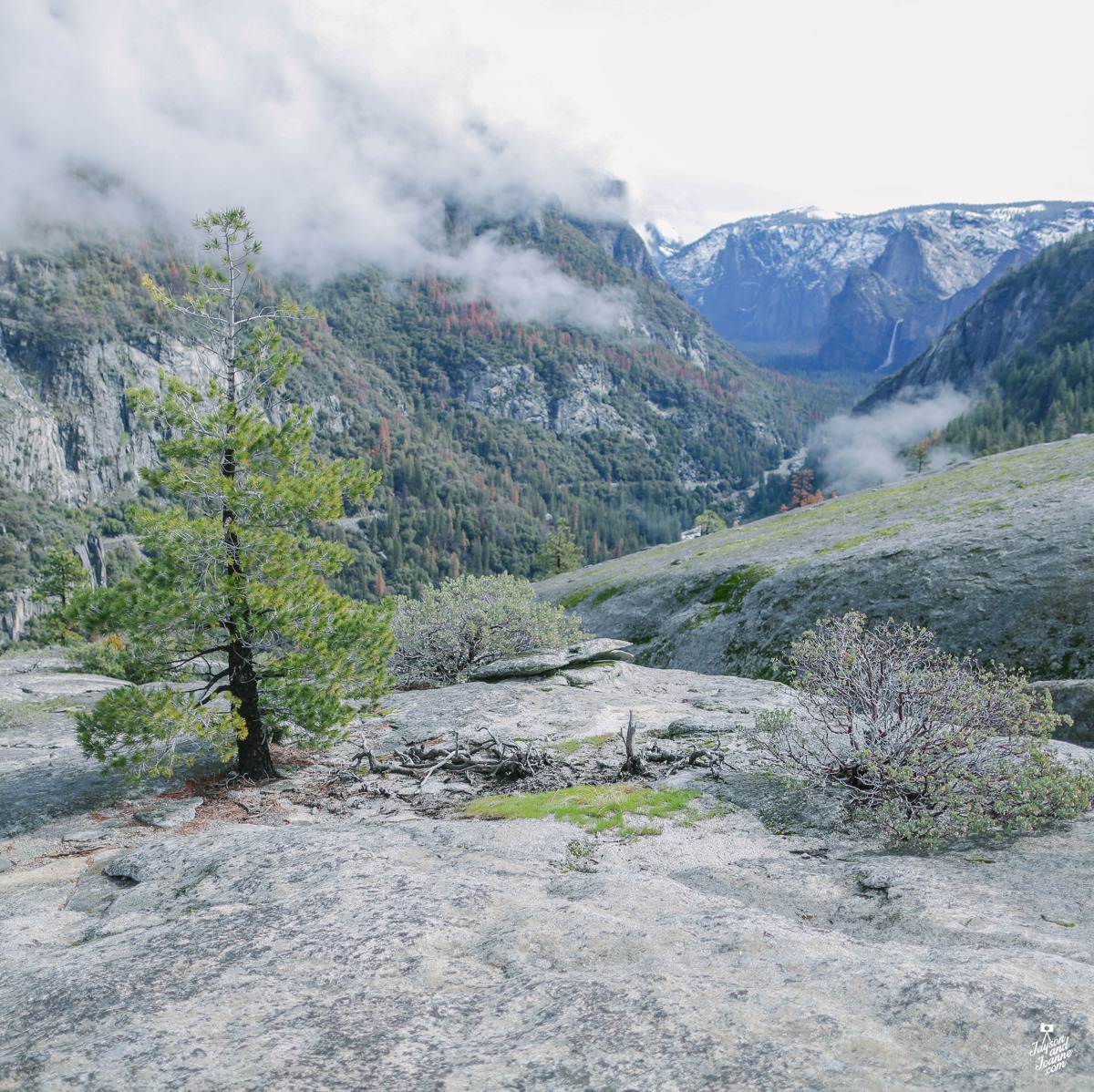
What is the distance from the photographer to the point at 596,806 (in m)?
12.7

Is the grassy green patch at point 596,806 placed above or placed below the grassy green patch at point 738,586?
below

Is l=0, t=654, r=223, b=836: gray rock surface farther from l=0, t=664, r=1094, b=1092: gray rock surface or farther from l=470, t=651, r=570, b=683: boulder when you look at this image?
l=470, t=651, r=570, b=683: boulder

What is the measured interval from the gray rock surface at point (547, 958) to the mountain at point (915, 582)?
39.1 ft

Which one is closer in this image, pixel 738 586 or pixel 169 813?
pixel 169 813

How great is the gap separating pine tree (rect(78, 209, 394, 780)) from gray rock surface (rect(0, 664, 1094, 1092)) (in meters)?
3.46

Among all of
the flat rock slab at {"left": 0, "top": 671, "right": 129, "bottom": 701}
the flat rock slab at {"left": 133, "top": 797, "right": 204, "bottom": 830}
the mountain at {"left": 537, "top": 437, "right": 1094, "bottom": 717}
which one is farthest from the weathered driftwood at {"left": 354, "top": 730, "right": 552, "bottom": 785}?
the flat rock slab at {"left": 0, "top": 671, "right": 129, "bottom": 701}

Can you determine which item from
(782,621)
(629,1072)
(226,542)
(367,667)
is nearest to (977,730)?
(629,1072)

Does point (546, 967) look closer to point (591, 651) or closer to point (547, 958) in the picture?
point (547, 958)

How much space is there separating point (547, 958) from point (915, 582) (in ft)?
105

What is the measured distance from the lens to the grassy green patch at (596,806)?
12016 millimetres

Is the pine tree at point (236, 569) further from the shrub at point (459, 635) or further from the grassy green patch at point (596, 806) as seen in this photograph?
the shrub at point (459, 635)

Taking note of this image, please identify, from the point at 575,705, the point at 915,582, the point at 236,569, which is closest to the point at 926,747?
the point at 575,705

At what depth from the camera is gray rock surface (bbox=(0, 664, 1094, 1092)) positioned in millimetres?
5180

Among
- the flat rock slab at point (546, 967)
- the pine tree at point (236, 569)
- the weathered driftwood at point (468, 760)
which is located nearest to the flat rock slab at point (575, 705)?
the weathered driftwood at point (468, 760)
